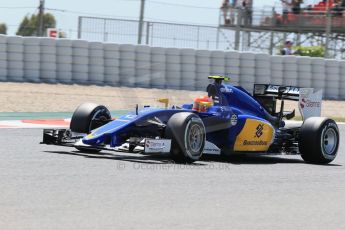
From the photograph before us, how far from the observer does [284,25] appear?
30562 millimetres

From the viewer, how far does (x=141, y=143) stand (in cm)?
960

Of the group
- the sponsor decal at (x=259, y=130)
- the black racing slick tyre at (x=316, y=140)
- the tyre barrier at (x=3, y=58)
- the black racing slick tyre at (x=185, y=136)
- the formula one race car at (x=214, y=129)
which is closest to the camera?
the black racing slick tyre at (x=185, y=136)

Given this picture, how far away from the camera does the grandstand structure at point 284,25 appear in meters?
29.7

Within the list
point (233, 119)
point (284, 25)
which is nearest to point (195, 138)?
point (233, 119)

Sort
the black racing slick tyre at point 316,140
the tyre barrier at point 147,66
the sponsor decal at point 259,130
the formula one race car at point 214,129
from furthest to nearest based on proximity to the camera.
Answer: the tyre barrier at point 147,66 < the black racing slick tyre at point 316,140 < the sponsor decal at point 259,130 < the formula one race car at point 214,129

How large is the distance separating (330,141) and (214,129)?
5.66 ft

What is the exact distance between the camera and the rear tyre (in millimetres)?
10414

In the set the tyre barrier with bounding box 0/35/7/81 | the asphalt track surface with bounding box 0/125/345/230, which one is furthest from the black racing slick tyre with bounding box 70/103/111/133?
the tyre barrier with bounding box 0/35/7/81

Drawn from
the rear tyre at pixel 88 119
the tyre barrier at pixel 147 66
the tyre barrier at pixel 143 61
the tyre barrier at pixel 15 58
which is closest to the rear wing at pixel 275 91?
the rear tyre at pixel 88 119

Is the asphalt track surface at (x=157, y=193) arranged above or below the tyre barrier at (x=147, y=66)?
below

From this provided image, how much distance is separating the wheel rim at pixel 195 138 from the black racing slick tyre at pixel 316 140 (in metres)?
1.71

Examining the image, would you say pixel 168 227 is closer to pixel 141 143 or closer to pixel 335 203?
pixel 335 203

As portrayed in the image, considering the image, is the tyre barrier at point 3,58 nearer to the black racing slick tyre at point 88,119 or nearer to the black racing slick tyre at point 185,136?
the black racing slick tyre at point 88,119

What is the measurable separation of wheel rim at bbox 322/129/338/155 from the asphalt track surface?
19.4 inches
